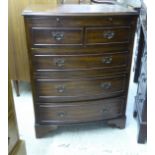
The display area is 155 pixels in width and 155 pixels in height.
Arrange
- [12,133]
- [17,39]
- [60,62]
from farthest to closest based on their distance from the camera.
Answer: [17,39] < [60,62] < [12,133]

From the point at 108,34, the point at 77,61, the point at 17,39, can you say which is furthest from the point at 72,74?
the point at 17,39

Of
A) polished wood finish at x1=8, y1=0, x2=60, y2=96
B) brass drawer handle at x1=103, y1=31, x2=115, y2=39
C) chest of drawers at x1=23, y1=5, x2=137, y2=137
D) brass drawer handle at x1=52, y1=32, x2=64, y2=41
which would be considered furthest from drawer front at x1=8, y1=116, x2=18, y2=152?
polished wood finish at x1=8, y1=0, x2=60, y2=96

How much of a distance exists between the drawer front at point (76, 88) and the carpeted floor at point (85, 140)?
355mm

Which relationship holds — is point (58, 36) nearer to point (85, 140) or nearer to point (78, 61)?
point (78, 61)

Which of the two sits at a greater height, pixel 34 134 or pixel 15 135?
pixel 15 135

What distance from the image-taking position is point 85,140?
183cm

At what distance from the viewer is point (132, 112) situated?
218 cm

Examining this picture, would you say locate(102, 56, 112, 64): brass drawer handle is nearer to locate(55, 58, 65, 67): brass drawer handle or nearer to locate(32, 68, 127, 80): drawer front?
locate(32, 68, 127, 80): drawer front

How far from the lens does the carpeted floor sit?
5.65 feet

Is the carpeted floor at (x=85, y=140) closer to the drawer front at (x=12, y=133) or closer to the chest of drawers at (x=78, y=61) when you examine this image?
the chest of drawers at (x=78, y=61)

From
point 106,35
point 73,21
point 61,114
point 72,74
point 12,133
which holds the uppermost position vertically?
point 73,21
